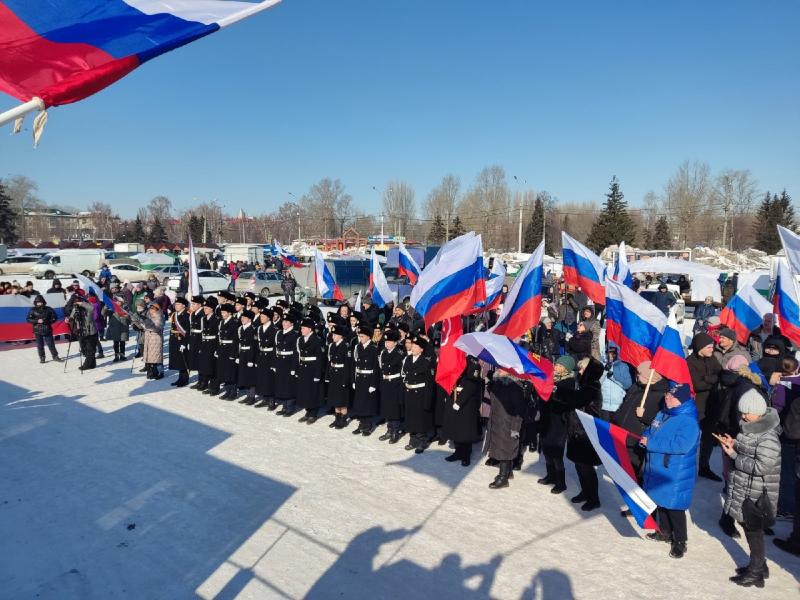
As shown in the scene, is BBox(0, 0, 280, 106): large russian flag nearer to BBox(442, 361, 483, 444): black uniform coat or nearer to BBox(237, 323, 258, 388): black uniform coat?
BBox(442, 361, 483, 444): black uniform coat

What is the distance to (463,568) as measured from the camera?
4.94 meters

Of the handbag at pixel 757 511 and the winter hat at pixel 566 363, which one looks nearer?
the handbag at pixel 757 511

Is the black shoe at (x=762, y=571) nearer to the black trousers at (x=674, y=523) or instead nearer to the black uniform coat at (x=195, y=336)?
the black trousers at (x=674, y=523)

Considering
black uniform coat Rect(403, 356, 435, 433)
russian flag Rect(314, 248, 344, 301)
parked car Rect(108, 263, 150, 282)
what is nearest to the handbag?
black uniform coat Rect(403, 356, 435, 433)

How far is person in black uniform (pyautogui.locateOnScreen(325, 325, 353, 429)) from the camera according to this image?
884 cm

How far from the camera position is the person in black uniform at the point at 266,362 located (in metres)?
9.71

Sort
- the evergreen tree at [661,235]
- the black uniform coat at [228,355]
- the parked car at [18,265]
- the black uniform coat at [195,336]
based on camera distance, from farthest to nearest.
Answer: the evergreen tree at [661,235] < the parked car at [18,265] < the black uniform coat at [195,336] < the black uniform coat at [228,355]

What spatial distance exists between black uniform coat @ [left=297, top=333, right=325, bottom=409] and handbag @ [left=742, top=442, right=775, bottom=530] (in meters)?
6.16

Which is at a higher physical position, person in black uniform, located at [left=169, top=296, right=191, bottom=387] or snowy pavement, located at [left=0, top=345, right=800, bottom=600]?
person in black uniform, located at [left=169, top=296, right=191, bottom=387]

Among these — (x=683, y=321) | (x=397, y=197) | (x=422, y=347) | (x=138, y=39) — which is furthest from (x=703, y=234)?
(x=138, y=39)

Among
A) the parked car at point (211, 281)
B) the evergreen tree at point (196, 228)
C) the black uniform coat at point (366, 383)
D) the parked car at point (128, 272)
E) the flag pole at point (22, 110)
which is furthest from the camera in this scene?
the evergreen tree at point (196, 228)

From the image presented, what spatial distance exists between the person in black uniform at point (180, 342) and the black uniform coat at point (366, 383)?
4624 millimetres

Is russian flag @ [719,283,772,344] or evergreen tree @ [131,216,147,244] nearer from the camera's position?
russian flag @ [719,283,772,344]

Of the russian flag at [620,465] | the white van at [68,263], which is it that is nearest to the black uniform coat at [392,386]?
the russian flag at [620,465]
